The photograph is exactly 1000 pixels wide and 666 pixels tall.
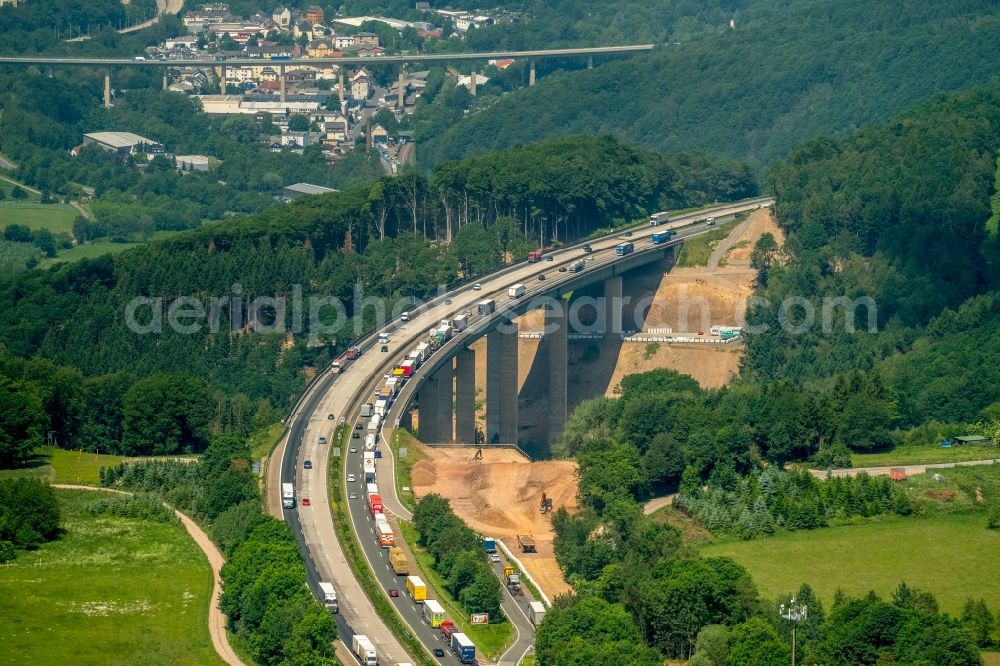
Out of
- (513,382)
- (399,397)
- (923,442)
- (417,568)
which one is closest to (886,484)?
(923,442)

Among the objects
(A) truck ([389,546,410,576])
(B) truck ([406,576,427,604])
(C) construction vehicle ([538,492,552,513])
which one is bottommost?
(B) truck ([406,576,427,604])

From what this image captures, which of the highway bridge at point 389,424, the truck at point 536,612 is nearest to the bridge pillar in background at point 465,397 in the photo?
the highway bridge at point 389,424

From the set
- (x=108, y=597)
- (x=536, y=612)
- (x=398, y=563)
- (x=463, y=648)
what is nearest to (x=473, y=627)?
(x=536, y=612)

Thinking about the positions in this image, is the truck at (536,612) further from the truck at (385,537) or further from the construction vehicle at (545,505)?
the construction vehicle at (545,505)

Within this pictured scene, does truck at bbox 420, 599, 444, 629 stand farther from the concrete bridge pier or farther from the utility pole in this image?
the concrete bridge pier

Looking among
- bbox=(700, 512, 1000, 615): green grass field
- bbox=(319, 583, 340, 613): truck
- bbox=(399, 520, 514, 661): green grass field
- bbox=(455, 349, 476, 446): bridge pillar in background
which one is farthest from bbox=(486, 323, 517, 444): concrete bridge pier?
bbox=(319, 583, 340, 613): truck
